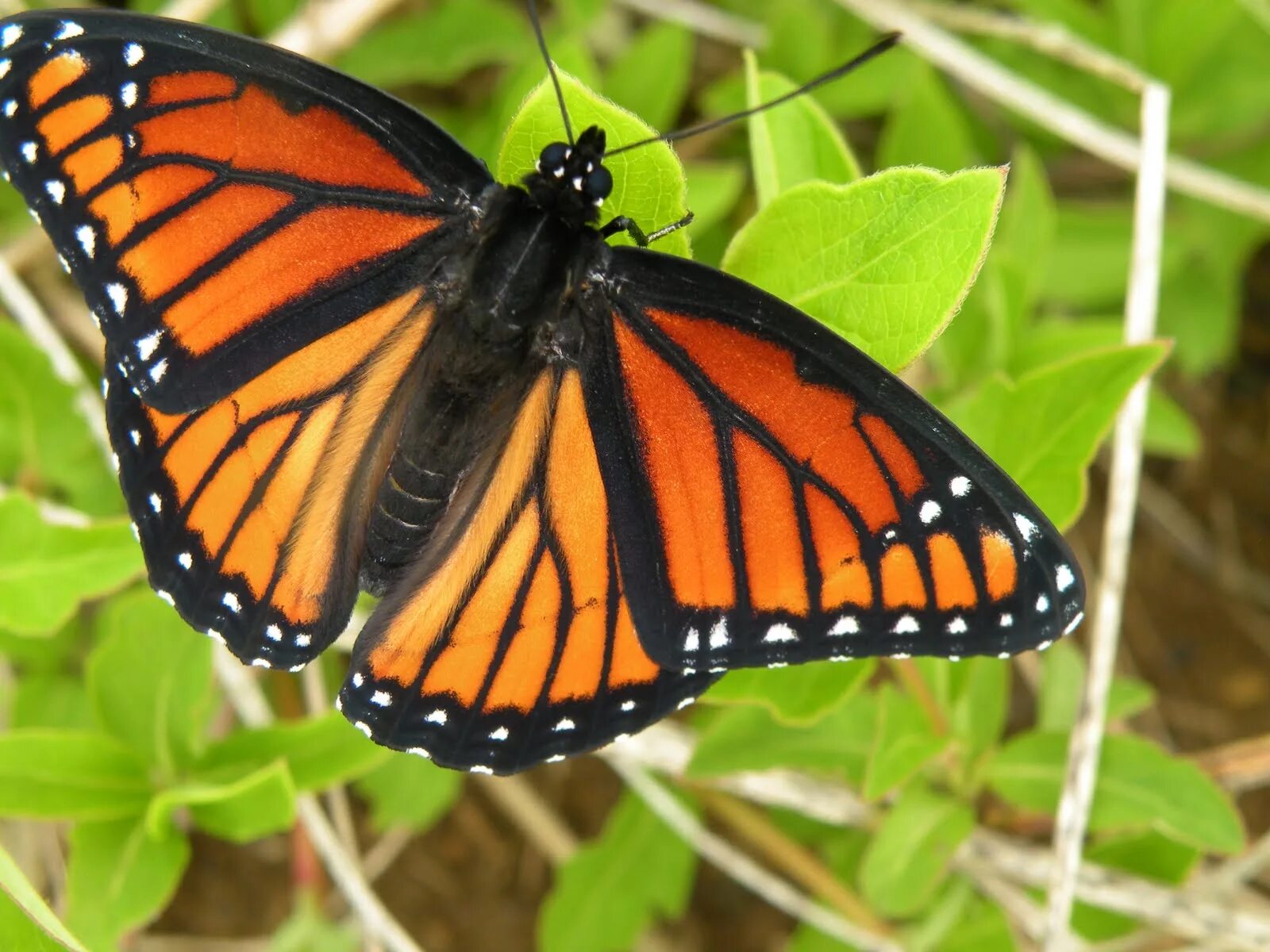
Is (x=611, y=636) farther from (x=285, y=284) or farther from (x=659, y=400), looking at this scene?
(x=285, y=284)

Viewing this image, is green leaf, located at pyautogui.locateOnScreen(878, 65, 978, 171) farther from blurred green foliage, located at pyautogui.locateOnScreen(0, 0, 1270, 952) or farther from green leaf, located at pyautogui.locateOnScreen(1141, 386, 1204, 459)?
green leaf, located at pyautogui.locateOnScreen(1141, 386, 1204, 459)

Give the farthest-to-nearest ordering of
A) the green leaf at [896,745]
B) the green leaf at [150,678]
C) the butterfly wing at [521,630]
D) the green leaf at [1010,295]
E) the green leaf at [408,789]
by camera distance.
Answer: the green leaf at [408,789] < the green leaf at [1010,295] < the green leaf at [150,678] < the green leaf at [896,745] < the butterfly wing at [521,630]

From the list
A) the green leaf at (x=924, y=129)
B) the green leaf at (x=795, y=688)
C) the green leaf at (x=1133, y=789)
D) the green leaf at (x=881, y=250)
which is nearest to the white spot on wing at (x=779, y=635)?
the green leaf at (x=795, y=688)

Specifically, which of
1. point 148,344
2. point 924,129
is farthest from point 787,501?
point 924,129

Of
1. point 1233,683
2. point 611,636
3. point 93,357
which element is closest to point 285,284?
point 611,636

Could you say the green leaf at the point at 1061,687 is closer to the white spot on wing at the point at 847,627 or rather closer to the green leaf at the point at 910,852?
the green leaf at the point at 910,852

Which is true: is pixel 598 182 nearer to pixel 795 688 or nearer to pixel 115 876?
pixel 795 688
